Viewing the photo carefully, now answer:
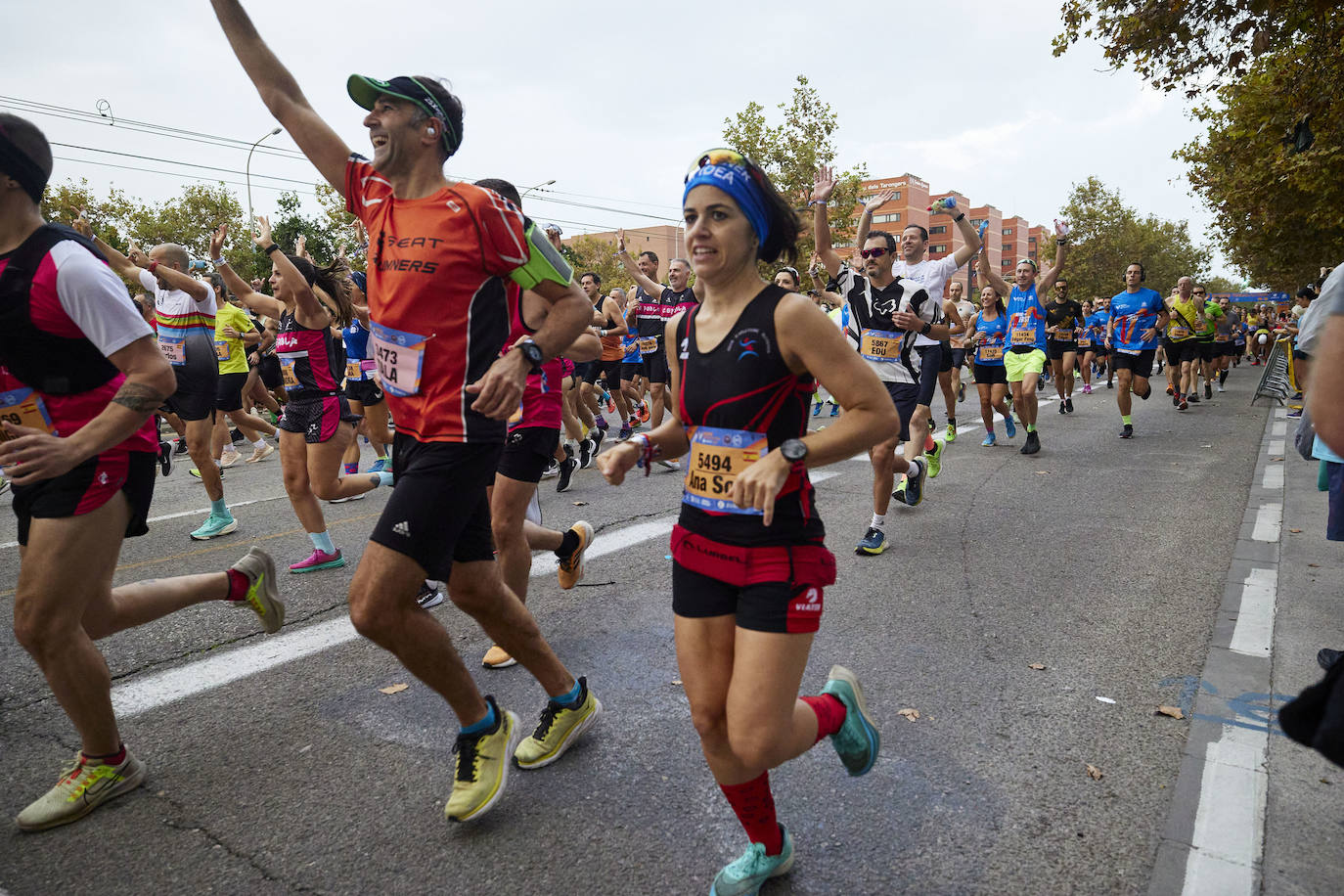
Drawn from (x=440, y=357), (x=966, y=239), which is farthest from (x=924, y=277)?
(x=440, y=357)

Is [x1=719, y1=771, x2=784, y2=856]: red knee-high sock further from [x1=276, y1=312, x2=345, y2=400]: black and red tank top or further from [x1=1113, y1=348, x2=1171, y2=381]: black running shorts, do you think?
[x1=1113, y1=348, x2=1171, y2=381]: black running shorts

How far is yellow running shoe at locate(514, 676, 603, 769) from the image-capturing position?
9.80 ft

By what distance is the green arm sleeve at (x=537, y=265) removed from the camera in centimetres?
273

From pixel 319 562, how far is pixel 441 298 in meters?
3.68

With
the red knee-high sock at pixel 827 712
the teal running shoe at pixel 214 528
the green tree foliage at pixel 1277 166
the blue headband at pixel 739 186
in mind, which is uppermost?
the green tree foliage at pixel 1277 166

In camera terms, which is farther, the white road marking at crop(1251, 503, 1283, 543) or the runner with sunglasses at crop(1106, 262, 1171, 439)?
the runner with sunglasses at crop(1106, 262, 1171, 439)

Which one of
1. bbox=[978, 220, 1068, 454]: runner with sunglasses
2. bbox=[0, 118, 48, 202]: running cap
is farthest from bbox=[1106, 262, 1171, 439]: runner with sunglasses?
bbox=[0, 118, 48, 202]: running cap

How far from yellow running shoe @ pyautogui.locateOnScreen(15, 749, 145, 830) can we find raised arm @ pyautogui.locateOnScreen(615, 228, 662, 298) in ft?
25.6

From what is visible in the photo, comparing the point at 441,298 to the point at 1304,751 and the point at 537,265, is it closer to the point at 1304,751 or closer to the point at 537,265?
the point at 537,265

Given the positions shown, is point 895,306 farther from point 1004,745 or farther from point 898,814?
point 898,814

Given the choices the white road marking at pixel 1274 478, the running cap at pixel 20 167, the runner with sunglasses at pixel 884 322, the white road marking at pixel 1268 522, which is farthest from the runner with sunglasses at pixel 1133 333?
the running cap at pixel 20 167

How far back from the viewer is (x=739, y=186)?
2174 mm

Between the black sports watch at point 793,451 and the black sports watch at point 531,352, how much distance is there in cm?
94

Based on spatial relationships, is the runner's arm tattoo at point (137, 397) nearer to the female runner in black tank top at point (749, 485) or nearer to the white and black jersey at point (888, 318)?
the female runner in black tank top at point (749, 485)
